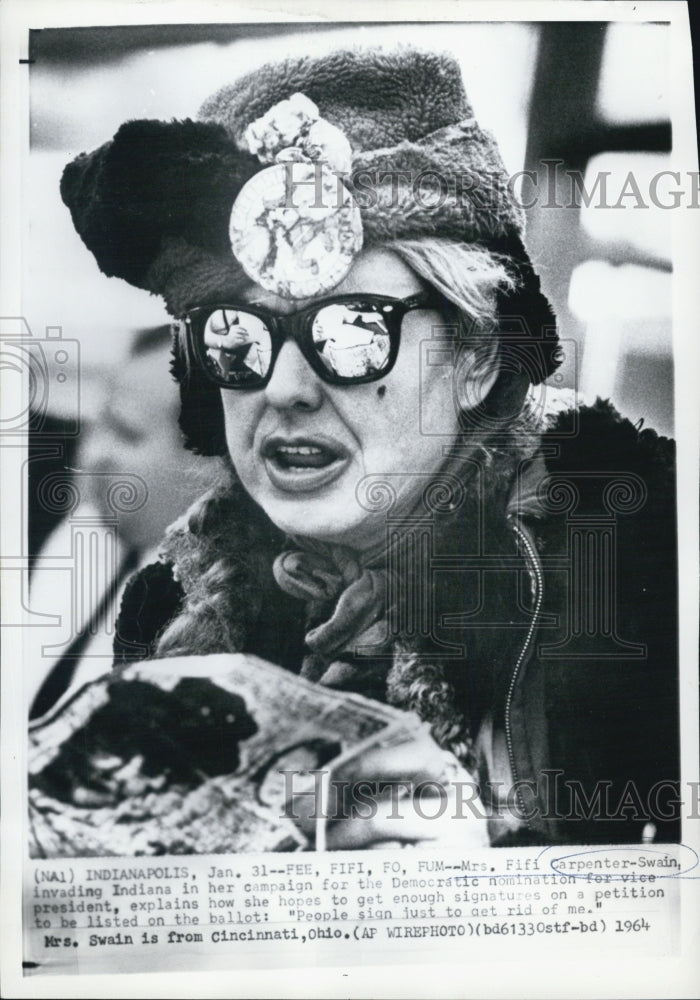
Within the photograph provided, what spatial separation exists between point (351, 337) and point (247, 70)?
1.01ft

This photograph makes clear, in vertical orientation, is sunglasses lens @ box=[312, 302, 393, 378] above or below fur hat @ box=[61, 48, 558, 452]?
below

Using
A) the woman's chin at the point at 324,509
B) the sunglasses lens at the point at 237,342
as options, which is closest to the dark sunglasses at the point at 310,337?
the sunglasses lens at the point at 237,342

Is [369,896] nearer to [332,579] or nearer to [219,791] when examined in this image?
[219,791]

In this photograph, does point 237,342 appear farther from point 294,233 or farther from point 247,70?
point 247,70

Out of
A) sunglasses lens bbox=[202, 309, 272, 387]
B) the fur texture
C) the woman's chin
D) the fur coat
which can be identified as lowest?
the fur coat

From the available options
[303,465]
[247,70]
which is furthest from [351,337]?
[247,70]

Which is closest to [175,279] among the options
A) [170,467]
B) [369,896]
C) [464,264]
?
[170,467]

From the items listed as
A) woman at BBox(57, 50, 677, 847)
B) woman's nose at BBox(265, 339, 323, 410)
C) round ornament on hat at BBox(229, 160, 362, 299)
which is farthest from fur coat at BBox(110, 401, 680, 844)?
round ornament on hat at BBox(229, 160, 362, 299)

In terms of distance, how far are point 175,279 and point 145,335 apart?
2.6 inches

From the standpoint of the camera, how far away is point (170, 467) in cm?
80

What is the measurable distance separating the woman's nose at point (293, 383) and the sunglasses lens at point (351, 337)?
2 centimetres

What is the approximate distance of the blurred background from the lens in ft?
2.61

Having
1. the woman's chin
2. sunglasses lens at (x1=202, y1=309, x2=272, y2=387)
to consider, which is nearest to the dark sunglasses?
sunglasses lens at (x1=202, y1=309, x2=272, y2=387)

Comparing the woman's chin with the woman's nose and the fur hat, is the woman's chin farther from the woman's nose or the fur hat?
the fur hat
